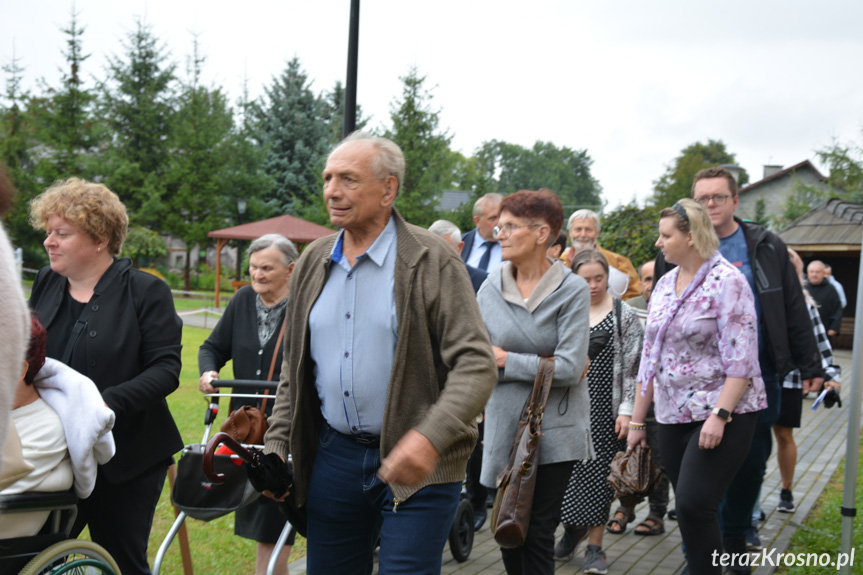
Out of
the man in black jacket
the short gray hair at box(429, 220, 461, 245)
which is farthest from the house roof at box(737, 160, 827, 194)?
the short gray hair at box(429, 220, 461, 245)

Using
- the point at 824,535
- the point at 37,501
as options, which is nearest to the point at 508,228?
the point at 37,501

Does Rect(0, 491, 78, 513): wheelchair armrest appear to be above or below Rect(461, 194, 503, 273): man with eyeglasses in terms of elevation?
below

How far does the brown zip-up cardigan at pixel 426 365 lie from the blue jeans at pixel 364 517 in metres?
0.07

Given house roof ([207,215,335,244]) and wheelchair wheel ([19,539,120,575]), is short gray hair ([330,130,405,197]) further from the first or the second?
house roof ([207,215,335,244])

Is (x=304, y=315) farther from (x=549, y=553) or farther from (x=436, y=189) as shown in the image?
(x=436, y=189)

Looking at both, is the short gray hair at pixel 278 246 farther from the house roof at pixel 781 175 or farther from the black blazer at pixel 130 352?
the house roof at pixel 781 175

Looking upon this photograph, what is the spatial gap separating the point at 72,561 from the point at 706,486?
2.90 metres

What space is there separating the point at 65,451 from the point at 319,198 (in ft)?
102

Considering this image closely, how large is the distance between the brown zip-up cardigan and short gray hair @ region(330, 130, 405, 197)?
182 mm

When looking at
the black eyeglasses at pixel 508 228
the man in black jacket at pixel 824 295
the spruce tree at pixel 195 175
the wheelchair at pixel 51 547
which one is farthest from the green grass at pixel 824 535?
the spruce tree at pixel 195 175

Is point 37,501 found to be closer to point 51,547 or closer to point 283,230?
point 51,547

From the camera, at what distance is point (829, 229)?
83.4ft

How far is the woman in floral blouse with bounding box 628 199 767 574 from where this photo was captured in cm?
413

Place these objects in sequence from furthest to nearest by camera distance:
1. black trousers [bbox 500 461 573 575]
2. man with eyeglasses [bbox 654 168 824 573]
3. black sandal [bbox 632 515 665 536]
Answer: black sandal [bbox 632 515 665 536]
man with eyeglasses [bbox 654 168 824 573]
black trousers [bbox 500 461 573 575]
